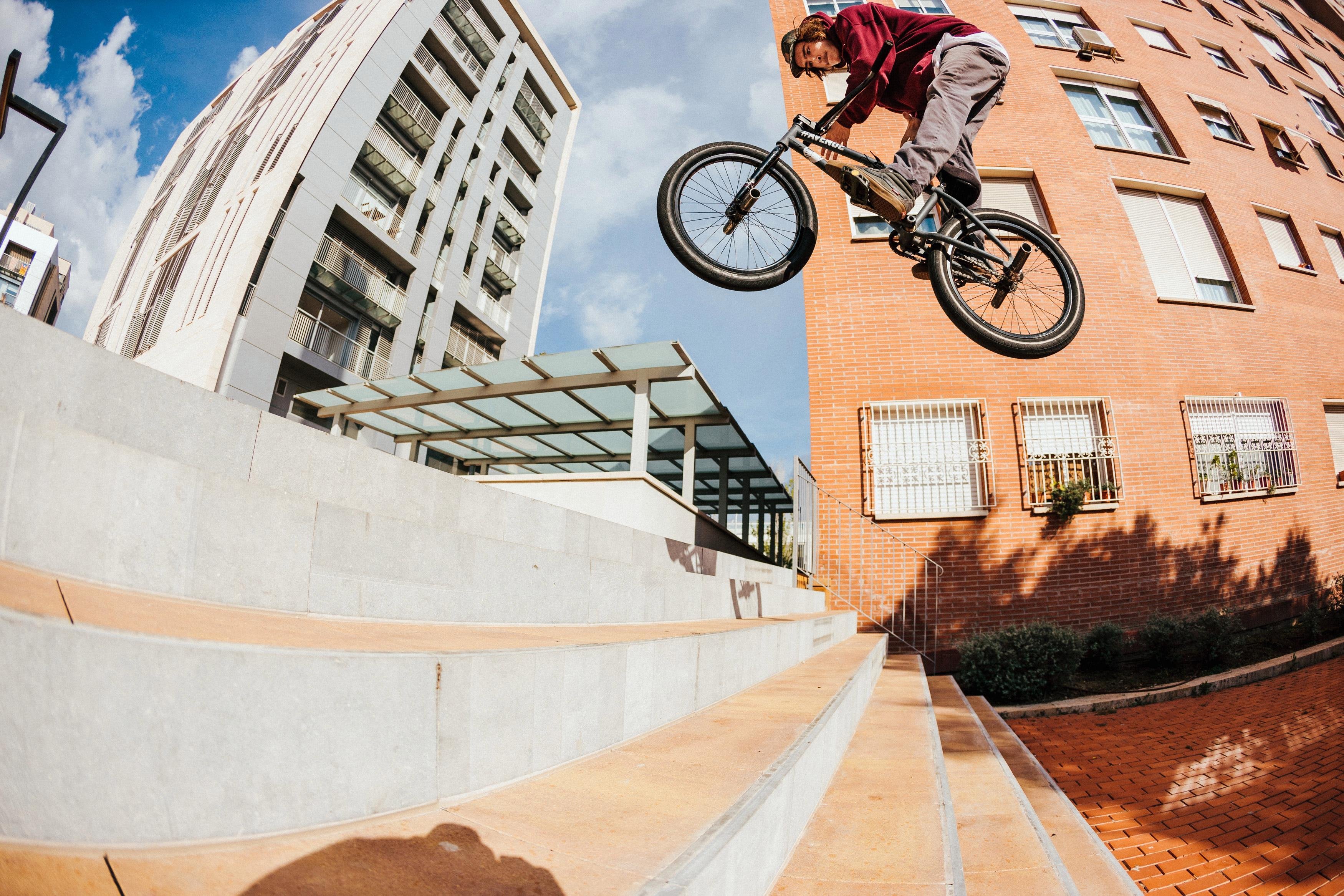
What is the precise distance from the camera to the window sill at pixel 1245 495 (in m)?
8.90

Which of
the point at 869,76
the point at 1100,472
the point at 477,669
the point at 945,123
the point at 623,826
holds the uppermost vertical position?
the point at 869,76

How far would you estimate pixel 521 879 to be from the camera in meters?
0.78

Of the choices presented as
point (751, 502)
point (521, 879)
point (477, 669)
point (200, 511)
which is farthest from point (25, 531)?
point (751, 502)

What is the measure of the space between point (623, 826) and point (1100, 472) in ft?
33.2

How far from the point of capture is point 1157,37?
1425 cm

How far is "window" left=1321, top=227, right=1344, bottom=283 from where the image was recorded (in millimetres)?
12836

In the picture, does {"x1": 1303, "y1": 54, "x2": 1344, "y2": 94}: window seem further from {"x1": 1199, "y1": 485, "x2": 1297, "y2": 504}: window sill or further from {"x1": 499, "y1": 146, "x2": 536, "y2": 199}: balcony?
{"x1": 499, "y1": 146, "x2": 536, "y2": 199}: balcony

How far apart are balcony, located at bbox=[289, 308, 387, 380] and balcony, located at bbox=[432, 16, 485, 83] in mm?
12343

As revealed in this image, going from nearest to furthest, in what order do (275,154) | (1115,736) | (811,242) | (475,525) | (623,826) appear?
(623,826) → (475,525) → (811,242) → (1115,736) → (275,154)

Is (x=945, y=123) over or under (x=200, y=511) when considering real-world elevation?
over

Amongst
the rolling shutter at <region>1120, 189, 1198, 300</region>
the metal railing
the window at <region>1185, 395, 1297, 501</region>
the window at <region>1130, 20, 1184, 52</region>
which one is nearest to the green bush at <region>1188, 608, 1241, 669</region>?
the window at <region>1185, 395, 1297, 501</region>

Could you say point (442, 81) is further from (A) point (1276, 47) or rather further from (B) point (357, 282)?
(A) point (1276, 47)

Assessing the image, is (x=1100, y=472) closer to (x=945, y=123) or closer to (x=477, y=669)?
(x=945, y=123)

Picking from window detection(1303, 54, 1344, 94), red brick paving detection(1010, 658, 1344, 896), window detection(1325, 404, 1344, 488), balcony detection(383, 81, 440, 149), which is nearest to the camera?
red brick paving detection(1010, 658, 1344, 896)
